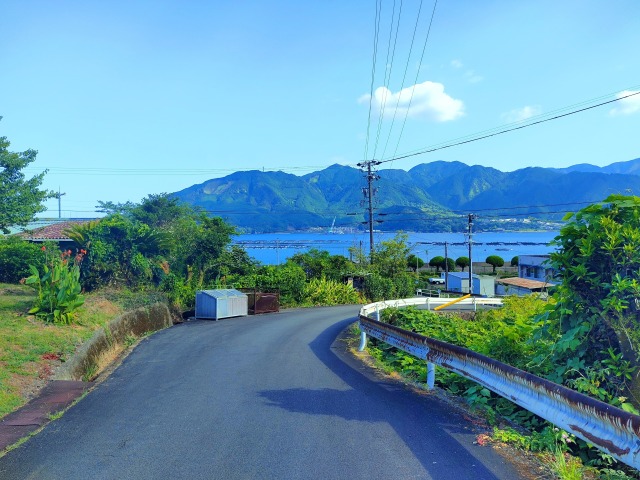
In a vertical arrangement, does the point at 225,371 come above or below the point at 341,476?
below

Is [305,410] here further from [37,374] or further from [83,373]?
[83,373]

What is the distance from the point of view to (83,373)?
11.9 m

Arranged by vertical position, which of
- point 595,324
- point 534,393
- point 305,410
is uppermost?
point 595,324

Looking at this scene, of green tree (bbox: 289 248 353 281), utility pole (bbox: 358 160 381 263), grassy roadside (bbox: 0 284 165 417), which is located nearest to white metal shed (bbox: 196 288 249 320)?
grassy roadside (bbox: 0 284 165 417)

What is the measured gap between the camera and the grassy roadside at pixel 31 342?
30.6ft

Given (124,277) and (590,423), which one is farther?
(124,277)

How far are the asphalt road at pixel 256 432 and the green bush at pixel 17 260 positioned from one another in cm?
1700

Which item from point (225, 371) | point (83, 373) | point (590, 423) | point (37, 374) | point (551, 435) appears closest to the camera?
point (590, 423)

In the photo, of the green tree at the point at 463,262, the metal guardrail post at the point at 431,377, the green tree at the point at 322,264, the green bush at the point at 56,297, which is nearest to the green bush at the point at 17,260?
the green bush at the point at 56,297

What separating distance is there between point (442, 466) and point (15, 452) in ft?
16.0

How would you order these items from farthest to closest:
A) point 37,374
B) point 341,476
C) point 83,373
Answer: point 83,373
point 37,374
point 341,476

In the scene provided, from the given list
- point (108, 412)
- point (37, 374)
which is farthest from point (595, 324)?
point (37, 374)

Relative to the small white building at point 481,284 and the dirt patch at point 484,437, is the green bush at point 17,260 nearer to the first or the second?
the dirt patch at point 484,437

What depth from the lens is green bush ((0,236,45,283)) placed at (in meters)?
25.1
